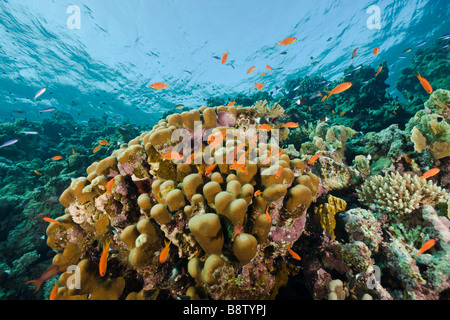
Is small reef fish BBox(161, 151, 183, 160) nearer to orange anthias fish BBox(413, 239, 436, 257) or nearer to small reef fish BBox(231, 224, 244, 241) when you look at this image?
small reef fish BBox(231, 224, 244, 241)

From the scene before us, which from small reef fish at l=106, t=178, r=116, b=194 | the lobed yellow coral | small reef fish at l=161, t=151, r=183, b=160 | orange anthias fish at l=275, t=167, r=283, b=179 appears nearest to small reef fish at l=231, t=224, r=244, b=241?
orange anthias fish at l=275, t=167, r=283, b=179

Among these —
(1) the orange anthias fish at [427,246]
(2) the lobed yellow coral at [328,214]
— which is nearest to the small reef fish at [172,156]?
(2) the lobed yellow coral at [328,214]

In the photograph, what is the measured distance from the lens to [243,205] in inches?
67.0

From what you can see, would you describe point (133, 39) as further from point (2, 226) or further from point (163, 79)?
point (2, 226)

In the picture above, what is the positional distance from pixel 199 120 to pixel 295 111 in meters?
7.11

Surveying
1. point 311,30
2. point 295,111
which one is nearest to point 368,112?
point 295,111

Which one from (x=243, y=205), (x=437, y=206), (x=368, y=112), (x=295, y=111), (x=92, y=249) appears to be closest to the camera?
(x=243, y=205)

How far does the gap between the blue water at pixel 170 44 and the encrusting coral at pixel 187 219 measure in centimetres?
1860

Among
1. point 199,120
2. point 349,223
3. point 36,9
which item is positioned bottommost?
point 349,223

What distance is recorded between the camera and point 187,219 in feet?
7.07

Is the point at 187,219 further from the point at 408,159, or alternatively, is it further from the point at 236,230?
the point at 408,159

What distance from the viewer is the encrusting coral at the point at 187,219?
72.5 inches

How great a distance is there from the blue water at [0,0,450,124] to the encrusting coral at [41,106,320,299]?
1860 centimetres

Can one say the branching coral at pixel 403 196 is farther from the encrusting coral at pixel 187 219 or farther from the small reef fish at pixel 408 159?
the encrusting coral at pixel 187 219
